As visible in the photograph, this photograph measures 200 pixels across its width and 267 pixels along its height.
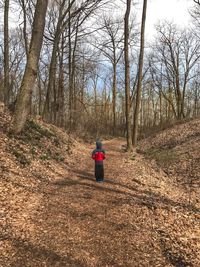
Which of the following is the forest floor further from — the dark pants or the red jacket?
the red jacket

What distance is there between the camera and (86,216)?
23.8ft

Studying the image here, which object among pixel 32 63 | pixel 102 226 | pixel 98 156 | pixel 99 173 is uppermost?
pixel 32 63

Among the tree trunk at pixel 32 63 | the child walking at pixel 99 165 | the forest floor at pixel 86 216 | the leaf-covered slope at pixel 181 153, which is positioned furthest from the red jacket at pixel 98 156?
the leaf-covered slope at pixel 181 153

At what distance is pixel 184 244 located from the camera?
662cm

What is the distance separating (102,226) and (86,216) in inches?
22.6

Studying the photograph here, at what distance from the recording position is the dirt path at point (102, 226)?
18.4 ft

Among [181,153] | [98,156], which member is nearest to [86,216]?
[98,156]

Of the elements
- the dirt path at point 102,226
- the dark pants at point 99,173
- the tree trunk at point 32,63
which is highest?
the tree trunk at point 32,63

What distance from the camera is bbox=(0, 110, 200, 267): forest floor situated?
18.6 ft

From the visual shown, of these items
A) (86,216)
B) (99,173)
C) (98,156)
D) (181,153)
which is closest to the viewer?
(86,216)

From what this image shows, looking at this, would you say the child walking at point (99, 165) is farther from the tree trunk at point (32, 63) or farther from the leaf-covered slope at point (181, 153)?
the leaf-covered slope at point (181, 153)

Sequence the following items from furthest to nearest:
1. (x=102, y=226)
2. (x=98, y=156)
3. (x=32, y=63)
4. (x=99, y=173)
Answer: (x=32, y=63), (x=98, y=156), (x=99, y=173), (x=102, y=226)

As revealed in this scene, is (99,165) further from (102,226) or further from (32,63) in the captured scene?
(32,63)


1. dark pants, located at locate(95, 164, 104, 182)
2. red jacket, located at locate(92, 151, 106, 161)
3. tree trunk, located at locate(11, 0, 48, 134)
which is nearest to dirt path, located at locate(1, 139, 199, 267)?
dark pants, located at locate(95, 164, 104, 182)
